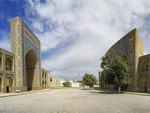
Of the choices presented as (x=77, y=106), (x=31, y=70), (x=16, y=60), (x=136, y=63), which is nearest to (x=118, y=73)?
(x=136, y=63)

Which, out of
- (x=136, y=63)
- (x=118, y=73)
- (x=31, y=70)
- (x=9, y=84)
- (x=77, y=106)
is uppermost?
(x=136, y=63)

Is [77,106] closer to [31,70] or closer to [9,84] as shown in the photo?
[9,84]

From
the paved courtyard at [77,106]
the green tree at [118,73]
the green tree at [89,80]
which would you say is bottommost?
the green tree at [89,80]

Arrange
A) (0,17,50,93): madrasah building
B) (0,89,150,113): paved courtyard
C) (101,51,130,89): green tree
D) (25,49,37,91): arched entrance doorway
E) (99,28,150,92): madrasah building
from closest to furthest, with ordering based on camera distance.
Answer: (0,89,150,113): paved courtyard, (101,51,130,89): green tree, (99,28,150,92): madrasah building, (0,17,50,93): madrasah building, (25,49,37,91): arched entrance doorway

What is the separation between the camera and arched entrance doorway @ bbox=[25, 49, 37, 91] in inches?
1458

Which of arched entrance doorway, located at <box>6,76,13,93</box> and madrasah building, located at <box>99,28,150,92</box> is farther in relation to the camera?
arched entrance doorway, located at <box>6,76,13,93</box>

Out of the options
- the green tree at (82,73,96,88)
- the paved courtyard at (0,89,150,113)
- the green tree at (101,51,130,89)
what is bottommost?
the green tree at (82,73,96,88)

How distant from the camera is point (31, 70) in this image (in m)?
38.0

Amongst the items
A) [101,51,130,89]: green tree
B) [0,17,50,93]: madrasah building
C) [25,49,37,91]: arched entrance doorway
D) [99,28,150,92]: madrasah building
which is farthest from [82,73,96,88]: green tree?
[0,17,50,93]: madrasah building

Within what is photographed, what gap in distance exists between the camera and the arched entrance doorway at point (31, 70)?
37031 mm

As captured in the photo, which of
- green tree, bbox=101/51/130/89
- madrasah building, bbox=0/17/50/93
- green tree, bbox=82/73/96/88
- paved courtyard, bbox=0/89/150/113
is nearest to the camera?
paved courtyard, bbox=0/89/150/113

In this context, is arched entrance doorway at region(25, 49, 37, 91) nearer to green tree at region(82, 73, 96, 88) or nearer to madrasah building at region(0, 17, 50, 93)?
madrasah building at region(0, 17, 50, 93)

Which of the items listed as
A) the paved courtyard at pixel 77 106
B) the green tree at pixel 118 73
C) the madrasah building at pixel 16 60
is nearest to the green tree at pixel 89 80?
the green tree at pixel 118 73

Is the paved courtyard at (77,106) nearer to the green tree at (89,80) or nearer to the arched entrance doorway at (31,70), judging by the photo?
the arched entrance doorway at (31,70)
